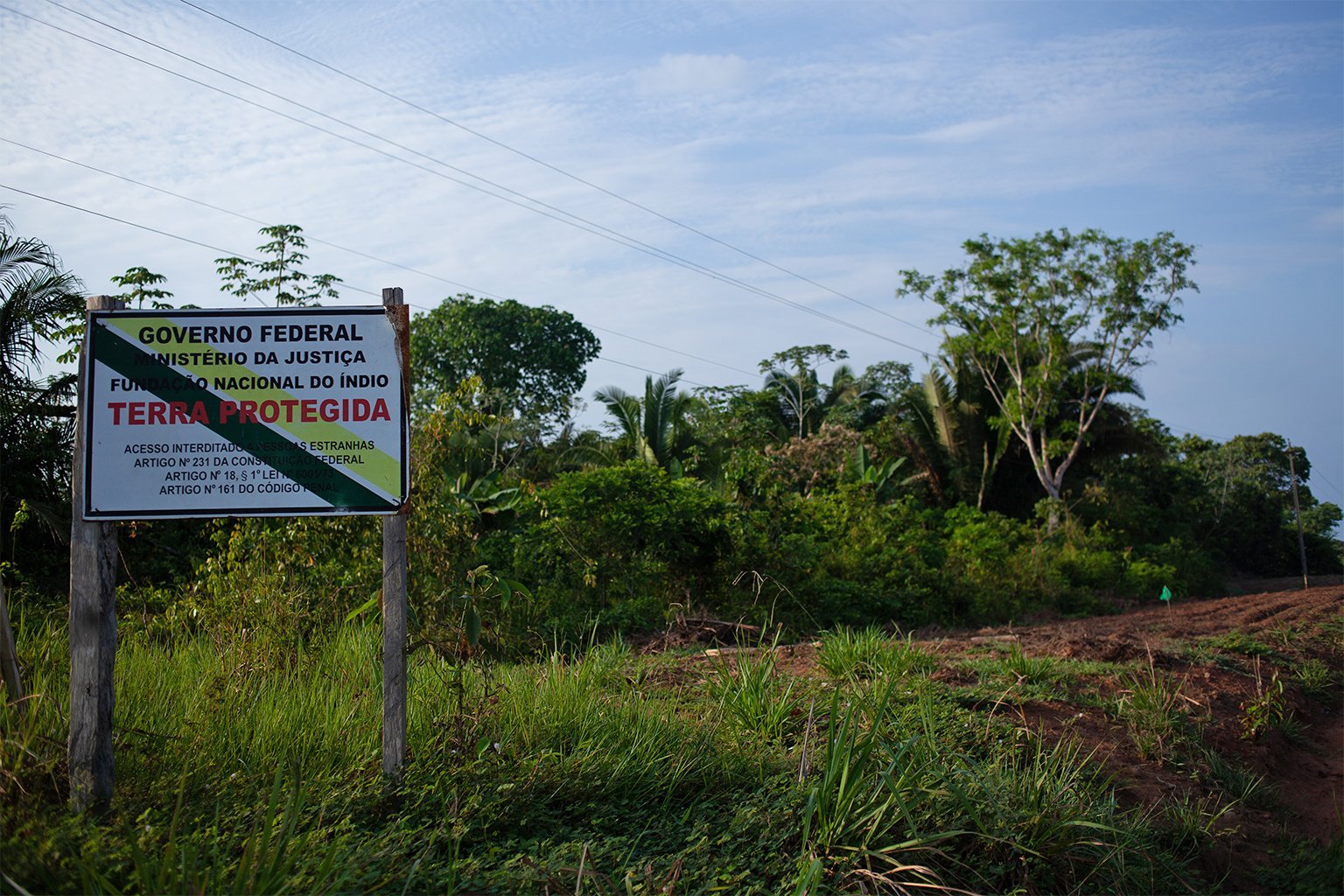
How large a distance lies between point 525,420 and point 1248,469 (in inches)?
1193

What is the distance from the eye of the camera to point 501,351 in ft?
119

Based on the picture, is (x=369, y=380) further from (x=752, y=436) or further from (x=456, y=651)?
(x=752, y=436)

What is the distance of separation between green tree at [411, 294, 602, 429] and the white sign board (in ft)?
97.4

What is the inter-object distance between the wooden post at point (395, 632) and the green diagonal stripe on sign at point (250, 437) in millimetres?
186

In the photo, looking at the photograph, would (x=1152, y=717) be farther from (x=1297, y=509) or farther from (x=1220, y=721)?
(x=1297, y=509)

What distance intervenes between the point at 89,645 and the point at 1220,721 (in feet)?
23.8

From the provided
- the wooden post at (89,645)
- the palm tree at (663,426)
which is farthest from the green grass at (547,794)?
the palm tree at (663,426)

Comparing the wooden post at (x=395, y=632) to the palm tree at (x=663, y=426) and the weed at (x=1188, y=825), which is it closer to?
the weed at (x=1188, y=825)

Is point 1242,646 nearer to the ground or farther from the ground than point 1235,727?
farther from the ground

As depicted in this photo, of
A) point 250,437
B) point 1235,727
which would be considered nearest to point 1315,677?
point 1235,727

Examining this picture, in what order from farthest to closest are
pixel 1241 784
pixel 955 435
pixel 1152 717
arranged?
pixel 955 435 → pixel 1152 717 → pixel 1241 784

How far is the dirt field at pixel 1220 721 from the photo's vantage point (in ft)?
19.3

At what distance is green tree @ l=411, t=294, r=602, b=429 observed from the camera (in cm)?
3581

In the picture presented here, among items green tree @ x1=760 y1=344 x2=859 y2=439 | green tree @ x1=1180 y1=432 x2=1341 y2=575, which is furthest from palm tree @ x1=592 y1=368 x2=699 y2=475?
green tree @ x1=1180 y1=432 x2=1341 y2=575
